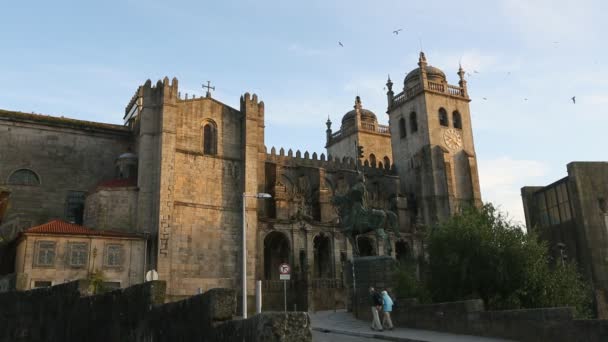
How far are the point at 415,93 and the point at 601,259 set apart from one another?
27.6 metres

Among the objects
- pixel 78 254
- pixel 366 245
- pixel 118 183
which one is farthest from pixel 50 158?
pixel 366 245

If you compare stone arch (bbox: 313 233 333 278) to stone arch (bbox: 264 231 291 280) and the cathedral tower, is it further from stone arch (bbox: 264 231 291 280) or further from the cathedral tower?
the cathedral tower

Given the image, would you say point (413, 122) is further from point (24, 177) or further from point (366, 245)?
point (24, 177)

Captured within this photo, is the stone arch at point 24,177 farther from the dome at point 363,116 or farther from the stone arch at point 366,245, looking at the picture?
the dome at point 363,116

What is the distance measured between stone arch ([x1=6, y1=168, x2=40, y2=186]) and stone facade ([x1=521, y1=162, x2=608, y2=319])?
36.4 m

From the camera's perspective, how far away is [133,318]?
32.4 ft

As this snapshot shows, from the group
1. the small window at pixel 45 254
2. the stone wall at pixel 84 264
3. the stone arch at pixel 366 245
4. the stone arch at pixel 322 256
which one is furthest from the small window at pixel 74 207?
the stone arch at pixel 366 245

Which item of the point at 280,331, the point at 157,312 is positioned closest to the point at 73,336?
the point at 157,312

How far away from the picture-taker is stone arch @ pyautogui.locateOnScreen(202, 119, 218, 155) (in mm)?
43594

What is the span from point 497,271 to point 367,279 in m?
6.38

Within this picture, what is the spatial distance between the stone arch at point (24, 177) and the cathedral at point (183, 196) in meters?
0.10

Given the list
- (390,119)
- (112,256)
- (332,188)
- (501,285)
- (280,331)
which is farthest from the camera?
(390,119)

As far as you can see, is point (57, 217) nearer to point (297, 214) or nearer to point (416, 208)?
point (297, 214)

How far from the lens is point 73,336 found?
38.9ft
